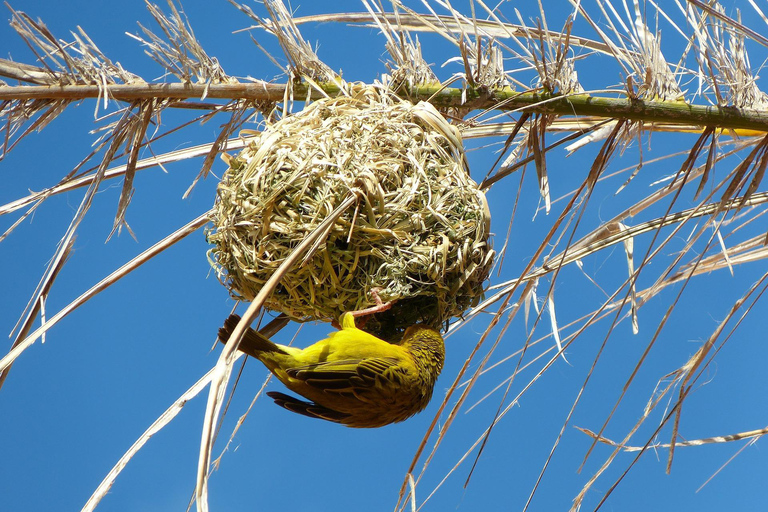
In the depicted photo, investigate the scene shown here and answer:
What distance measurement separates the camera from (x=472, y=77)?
2.21m

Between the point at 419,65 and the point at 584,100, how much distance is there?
47 cm

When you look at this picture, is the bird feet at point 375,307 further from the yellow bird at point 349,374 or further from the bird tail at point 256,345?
the bird tail at point 256,345

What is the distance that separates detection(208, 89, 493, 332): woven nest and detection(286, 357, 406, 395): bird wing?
172 mm

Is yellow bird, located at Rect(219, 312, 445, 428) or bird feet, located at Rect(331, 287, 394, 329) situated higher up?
bird feet, located at Rect(331, 287, 394, 329)

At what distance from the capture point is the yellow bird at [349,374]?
6.21 feet

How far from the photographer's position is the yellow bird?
189 cm

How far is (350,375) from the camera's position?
189cm

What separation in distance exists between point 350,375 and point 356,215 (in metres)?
0.37

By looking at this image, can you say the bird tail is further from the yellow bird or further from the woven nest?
the woven nest

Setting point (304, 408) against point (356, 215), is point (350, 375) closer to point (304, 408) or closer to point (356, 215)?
point (304, 408)

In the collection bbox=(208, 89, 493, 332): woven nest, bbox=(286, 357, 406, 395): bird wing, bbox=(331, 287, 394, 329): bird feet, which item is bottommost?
bbox=(286, 357, 406, 395): bird wing

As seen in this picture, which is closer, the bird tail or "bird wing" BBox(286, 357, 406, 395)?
"bird wing" BBox(286, 357, 406, 395)

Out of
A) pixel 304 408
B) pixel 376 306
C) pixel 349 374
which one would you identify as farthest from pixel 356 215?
pixel 304 408

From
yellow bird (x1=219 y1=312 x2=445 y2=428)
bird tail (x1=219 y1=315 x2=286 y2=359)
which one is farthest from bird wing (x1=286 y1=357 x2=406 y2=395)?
bird tail (x1=219 y1=315 x2=286 y2=359)
